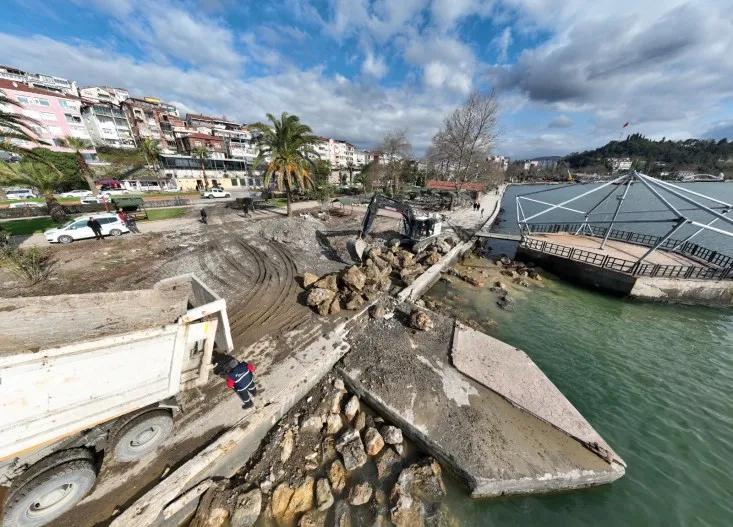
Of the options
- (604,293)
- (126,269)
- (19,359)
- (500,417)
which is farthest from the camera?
(604,293)

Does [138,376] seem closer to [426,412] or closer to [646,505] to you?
[426,412]

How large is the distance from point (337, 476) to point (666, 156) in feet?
824

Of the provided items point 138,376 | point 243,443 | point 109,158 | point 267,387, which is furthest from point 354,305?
point 109,158

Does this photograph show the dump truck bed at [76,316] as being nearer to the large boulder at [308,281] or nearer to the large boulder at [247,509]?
the large boulder at [247,509]

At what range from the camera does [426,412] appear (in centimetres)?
680

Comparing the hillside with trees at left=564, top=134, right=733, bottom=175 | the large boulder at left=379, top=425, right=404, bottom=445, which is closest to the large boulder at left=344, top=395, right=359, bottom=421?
the large boulder at left=379, top=425, right=404, bottom=445

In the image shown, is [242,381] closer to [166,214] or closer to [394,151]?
[166,214]

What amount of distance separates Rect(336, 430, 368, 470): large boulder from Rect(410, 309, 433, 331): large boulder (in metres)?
4.62

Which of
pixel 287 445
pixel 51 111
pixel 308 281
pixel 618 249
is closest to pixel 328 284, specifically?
pixel 308 281

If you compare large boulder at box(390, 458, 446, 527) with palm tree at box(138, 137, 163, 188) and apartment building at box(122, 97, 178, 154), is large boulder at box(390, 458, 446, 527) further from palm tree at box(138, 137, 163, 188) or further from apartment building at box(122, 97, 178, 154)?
apartment building at box(122, 97, 178, 154)

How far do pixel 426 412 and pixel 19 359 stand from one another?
26.4 ft

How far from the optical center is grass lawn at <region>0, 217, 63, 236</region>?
17625 millimetres

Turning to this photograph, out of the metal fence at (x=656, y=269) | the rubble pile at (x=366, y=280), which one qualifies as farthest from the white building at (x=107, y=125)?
the metal fence at (x=656, y=269)

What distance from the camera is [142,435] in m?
5.15
